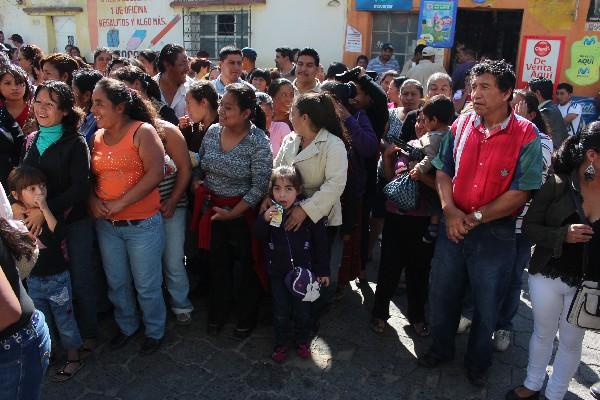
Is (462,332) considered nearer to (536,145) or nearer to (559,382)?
(559,382)

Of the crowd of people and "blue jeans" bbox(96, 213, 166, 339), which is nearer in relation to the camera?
the crowd of people

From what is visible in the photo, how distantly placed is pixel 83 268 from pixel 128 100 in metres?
1.11

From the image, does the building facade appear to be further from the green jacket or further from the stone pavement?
the green jacket

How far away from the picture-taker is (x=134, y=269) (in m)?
3.24

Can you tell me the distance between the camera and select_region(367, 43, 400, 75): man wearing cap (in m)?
9.63

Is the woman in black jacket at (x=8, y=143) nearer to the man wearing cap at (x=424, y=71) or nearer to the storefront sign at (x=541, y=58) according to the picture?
the man wearing cap at (x=424, y=71)

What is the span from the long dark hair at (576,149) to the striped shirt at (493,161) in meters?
0.14

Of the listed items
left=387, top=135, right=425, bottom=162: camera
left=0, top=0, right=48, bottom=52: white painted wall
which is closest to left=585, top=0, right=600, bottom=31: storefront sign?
left=387, top=135, right=425, bottom=162: camera

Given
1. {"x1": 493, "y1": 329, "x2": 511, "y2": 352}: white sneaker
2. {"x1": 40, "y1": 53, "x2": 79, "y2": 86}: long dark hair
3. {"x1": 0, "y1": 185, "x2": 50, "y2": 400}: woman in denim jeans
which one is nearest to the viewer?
{"x1": 0, "y1": 185, "x2": 50, "y2": 400}: woman in denim jeans

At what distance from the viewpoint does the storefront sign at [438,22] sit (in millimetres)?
9039

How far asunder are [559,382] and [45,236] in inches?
119

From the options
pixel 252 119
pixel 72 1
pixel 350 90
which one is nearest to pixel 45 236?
pixel 252 119

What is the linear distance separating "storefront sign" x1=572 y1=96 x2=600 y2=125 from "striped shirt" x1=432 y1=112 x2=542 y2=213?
665 centimetres

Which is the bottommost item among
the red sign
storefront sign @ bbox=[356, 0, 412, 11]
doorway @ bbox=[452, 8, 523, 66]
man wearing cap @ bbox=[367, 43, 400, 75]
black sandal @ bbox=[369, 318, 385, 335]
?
black sandal @ bbox=[369, 318, 385, 335]
